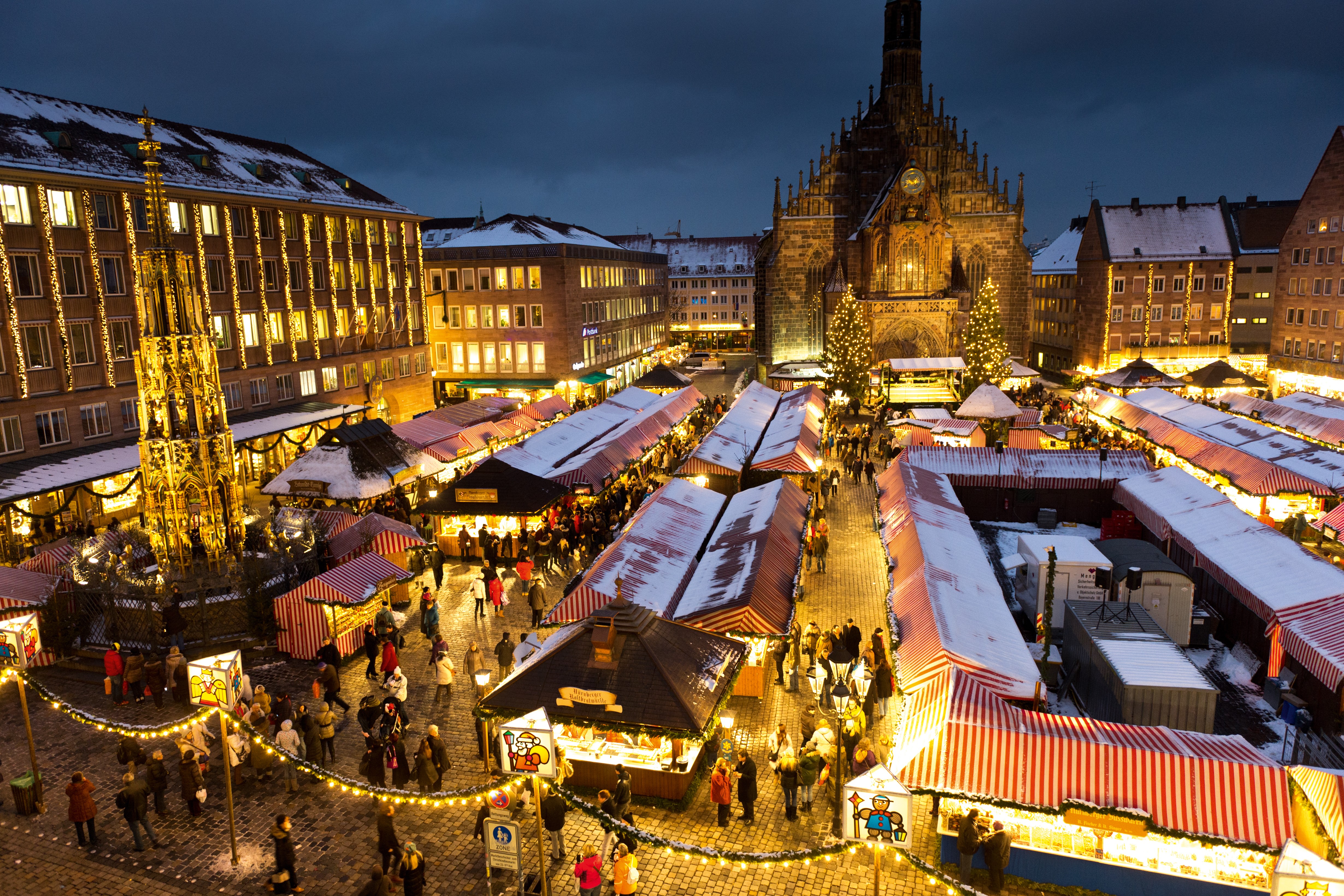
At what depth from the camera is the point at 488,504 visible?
23891 millimetres

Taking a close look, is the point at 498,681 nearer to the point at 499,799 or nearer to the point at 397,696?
the point at 397,696

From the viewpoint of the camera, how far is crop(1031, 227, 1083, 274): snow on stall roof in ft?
210

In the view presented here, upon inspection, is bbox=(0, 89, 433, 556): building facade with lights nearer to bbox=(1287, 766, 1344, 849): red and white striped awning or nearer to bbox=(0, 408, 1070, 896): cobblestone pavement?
bbox=(0, 408, 1070, 896): cobblestone pavement

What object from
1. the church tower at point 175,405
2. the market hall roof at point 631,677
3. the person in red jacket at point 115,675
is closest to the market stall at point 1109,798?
the market hall roof at point 631,677

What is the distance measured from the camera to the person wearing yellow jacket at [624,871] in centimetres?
991

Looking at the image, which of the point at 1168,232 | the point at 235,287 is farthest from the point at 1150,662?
the point at 1168,232

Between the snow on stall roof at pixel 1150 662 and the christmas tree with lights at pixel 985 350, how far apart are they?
35640mm

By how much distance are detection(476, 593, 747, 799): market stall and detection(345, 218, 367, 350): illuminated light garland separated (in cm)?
3312

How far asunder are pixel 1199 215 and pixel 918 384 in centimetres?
2301

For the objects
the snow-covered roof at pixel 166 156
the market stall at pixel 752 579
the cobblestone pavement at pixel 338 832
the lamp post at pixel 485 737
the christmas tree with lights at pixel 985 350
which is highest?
the snow-covered roof at pixel 166 156

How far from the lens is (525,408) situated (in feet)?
125

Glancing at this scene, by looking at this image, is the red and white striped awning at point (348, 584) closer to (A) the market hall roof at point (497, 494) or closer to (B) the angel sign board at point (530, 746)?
(A) the market hall roof at point (497, 494)

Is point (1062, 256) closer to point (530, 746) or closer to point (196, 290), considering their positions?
point (196, 290)

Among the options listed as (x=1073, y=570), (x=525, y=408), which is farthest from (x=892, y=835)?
(x=525, y=408)
